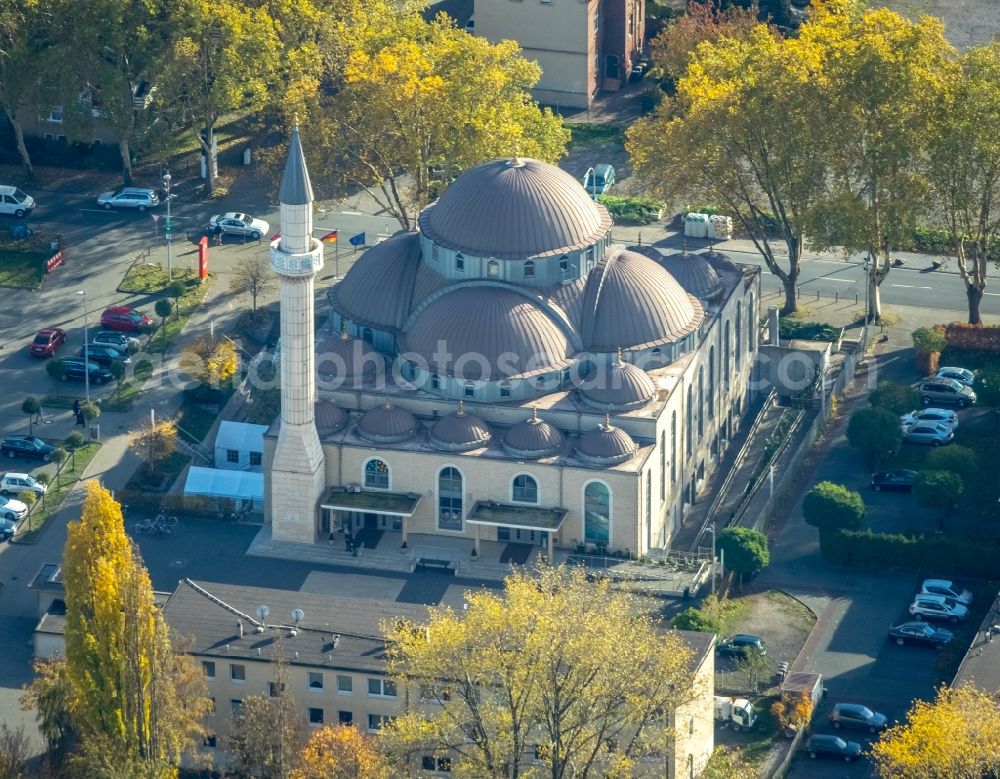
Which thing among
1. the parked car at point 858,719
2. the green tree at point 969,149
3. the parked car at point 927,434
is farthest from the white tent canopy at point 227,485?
the green tree at point 969,149

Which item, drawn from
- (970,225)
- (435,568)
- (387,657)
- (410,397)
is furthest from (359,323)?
(970,225)

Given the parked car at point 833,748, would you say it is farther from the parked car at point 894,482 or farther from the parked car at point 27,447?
the parked car at point 27,447

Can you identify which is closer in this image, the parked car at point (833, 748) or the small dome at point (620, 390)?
the parked car at point (833, 748)

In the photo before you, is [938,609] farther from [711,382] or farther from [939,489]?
[711,382]

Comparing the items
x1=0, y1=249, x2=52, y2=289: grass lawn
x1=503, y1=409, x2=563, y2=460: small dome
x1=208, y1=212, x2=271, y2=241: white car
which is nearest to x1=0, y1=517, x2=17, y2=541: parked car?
Result: x1=503, y1=409, x2=563, y2=460: small dome

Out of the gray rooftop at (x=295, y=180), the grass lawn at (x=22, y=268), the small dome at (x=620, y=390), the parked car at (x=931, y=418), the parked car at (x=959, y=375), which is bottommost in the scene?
the parked car at (x=931, y=418)

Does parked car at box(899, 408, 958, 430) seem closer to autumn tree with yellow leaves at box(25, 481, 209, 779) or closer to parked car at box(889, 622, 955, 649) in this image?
parked car at box(889, 622, 955, 649)
